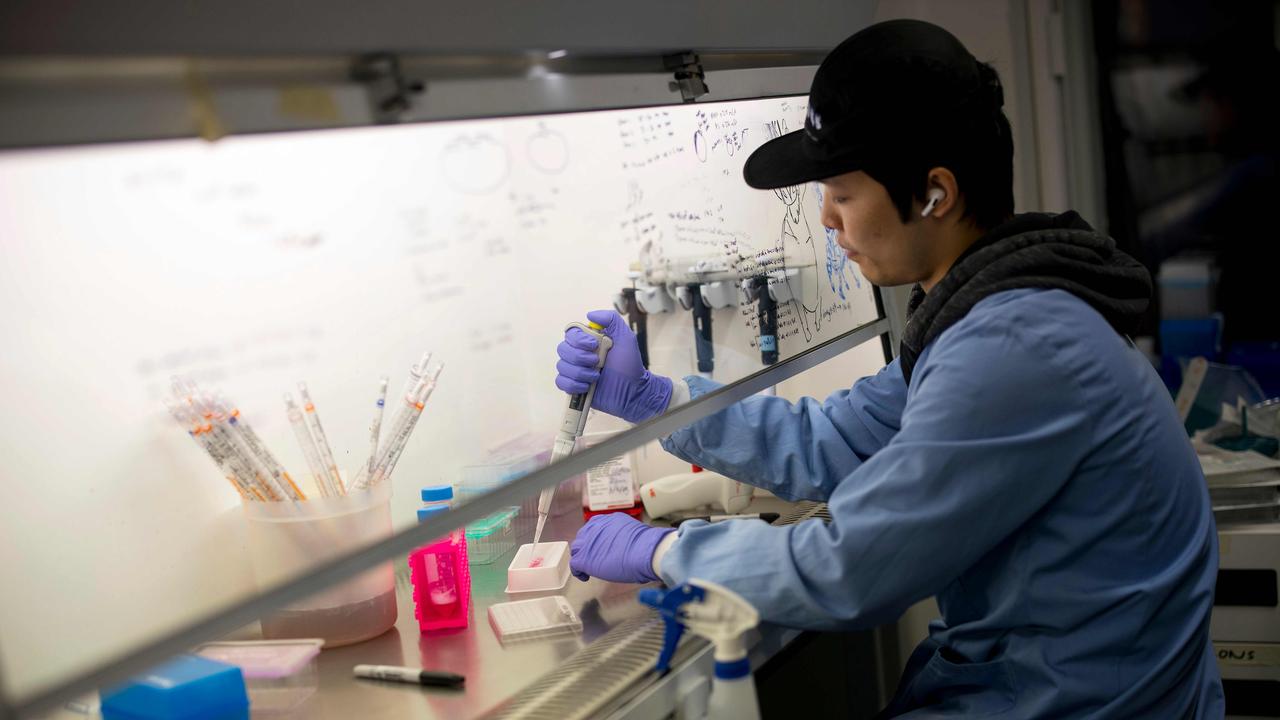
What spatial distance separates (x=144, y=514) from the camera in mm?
1158

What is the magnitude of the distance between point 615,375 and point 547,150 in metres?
0.33

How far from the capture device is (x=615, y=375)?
1.45 m

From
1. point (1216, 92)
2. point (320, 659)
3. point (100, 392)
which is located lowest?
point (320, 659)

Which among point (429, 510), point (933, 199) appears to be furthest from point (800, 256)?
point (429, 510)

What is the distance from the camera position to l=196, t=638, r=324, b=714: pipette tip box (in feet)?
3.71

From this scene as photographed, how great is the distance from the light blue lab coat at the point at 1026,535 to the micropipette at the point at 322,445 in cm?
40

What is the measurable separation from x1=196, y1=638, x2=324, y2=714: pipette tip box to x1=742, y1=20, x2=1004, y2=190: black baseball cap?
2.83ft

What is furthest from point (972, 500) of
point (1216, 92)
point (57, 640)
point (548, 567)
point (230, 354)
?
point (1216, 92)

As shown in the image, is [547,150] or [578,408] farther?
[578,408]

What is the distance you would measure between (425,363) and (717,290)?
550 millimetres

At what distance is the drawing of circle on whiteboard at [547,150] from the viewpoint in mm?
1275

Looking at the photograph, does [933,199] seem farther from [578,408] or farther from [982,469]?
[578,408]

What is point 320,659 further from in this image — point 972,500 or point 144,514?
point 972,500

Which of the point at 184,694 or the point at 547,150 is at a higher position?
the point at 547,150
